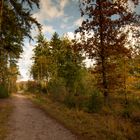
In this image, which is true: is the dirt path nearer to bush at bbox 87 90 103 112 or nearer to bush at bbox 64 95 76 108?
bush at bbox 87 90 103 112

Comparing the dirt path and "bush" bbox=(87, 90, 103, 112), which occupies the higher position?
"bush" bbox=(87, 90, 103, 112)

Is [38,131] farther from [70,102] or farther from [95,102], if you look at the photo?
[70,102]

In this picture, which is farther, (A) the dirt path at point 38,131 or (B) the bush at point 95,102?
(B) the bush at point 95,102

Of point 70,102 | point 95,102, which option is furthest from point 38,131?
point 70,102

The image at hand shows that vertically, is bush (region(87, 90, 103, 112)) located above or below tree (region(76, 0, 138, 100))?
below

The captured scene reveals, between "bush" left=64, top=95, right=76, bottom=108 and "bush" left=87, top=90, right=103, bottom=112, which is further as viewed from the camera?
"bush" left=64, top=95, right=76, bottom=108

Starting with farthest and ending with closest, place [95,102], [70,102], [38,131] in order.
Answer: [70,102] → [95,102] → [38,131]

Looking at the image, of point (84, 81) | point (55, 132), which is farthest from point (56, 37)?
point (55, 132)

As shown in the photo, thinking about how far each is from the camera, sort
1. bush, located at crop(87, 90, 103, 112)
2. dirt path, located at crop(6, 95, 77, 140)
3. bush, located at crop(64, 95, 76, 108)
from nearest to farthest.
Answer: dirt path, located at crop(6, 95, 77, 140) → bush, located at crop(87, 90, 103, 112) → bush, located at crop(64, 95, 76, 108)

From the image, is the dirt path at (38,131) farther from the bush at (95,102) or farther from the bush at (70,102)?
the bush at (70,102)

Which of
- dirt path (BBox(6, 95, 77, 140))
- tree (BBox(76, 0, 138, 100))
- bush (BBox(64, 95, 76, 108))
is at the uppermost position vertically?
tree (BBox(76, 0, 138, 100))

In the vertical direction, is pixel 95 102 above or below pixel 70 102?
above

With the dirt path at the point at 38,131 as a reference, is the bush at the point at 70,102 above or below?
above

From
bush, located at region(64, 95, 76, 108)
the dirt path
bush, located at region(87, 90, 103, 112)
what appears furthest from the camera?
bush, located at region(64, 95, 76, 108)
